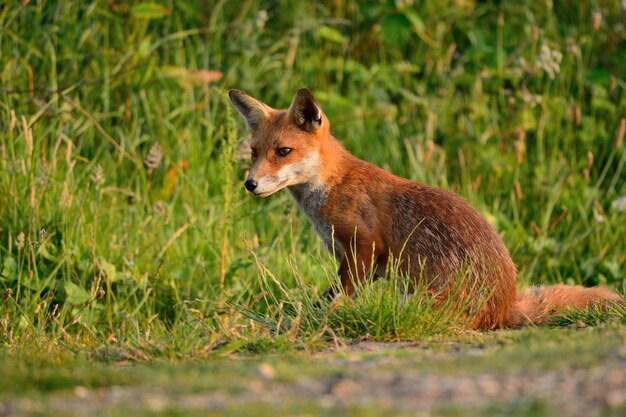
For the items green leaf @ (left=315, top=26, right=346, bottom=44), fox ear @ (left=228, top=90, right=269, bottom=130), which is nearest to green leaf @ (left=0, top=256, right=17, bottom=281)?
fox ear @ (left=228, top=90, right=269, bottom=130)

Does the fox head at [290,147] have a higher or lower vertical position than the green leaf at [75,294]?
higher

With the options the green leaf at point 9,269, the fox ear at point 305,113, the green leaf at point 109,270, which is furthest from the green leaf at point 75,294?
the fox ear at point 305,113

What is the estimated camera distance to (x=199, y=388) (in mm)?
3113

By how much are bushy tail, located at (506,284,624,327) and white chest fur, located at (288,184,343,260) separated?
44.8 inches

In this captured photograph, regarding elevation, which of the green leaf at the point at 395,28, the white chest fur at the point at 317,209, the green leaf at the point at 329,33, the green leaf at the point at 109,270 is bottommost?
the green leaf at the point at 109,270

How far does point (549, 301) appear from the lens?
5.36 m

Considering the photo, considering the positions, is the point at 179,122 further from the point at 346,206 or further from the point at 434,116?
the point at 346,206

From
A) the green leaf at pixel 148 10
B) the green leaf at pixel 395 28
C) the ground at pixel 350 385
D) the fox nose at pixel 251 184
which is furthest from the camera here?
the green leaf at pixel 395 28

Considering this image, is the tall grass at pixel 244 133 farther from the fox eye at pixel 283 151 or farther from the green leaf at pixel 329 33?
the fox eye at pixel 283 151

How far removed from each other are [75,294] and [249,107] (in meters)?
1.70

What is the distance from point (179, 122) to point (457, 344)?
4392 mm

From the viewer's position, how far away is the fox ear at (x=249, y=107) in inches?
242

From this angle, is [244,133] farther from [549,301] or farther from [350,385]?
[350,385]

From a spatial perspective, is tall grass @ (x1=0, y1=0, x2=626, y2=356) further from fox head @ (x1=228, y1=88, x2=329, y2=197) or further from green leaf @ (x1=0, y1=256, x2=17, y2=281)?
fox head @ (x1=228, y1=88, x2=329, y2=197)
